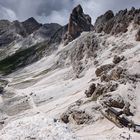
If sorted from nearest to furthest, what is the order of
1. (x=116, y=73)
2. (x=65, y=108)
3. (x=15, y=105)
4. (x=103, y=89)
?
(x=103, y=89)
(x=116, y=73)
(x=65, y=108)
(x=15, y=105)

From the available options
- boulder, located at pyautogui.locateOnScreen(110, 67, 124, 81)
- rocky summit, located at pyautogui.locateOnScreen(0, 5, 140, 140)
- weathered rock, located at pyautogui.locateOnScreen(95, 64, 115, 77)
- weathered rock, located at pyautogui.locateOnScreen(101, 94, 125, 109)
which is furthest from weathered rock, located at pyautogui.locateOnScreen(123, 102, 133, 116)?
weathered rock, located at pyautogui.locateOnScreen(95, 64, 115, 77)

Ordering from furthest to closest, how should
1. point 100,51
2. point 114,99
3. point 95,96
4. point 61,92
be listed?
point 100,51, point 61,92, point 95,96, point 114,99

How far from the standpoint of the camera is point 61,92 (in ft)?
335

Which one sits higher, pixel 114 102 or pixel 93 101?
pixel 93 101

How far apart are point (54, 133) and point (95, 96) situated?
24.1m

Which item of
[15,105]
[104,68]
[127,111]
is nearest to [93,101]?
[127,111]

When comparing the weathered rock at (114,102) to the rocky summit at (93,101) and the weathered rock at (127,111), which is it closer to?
the rocky summit at (93,101)

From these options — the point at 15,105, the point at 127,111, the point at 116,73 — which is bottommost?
the point at 127,111

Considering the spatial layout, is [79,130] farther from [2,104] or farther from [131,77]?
[2,104]

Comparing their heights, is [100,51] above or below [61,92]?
above

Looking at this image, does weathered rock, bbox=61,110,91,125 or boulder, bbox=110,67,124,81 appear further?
boulder, bbox=110,67,124,81

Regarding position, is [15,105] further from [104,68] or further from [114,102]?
[114,102]

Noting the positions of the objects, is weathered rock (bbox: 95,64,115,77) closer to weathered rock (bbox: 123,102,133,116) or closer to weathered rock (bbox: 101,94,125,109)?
weathered rock (bbox: 101,94,125,109)

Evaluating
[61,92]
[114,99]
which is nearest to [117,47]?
[61,92]
